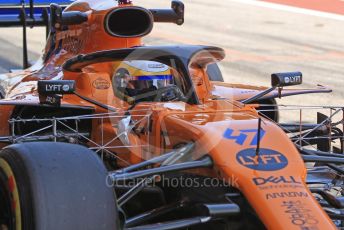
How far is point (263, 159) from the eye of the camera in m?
3.75

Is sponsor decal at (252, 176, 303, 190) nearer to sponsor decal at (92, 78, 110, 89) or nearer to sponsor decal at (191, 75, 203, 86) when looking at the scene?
sponsor decal at (191, 75, 203, 86)

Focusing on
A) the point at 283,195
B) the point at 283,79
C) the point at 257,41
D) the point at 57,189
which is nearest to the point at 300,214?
the point at 283,195

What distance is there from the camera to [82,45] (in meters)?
5.96

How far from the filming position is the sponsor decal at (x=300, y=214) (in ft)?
11.0

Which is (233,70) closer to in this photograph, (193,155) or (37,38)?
(37,38)

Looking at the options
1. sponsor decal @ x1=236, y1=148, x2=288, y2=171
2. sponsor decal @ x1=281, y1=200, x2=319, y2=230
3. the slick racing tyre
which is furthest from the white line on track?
the slick racing tyre

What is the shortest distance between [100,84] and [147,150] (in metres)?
0.93

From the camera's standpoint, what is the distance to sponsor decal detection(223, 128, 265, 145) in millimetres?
3850

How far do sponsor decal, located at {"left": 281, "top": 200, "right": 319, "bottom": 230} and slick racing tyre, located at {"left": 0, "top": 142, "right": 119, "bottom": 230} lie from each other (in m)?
0.85

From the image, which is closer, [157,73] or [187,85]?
[187,85]

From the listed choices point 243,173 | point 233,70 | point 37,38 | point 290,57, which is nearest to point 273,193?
point 243,173

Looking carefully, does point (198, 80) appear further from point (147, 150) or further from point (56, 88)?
point (56, 88)

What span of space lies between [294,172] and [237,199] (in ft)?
1.12

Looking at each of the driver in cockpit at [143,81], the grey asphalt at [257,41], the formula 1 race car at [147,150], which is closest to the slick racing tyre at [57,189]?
the formula 1 race car at [147,150]
